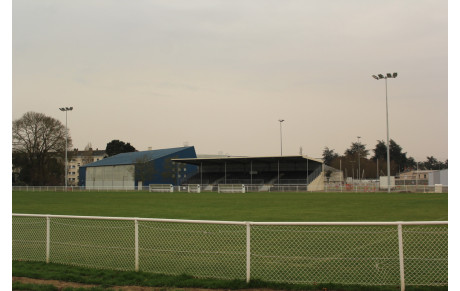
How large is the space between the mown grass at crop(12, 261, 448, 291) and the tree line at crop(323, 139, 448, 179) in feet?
258

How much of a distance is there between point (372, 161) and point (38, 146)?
8321 centimetres

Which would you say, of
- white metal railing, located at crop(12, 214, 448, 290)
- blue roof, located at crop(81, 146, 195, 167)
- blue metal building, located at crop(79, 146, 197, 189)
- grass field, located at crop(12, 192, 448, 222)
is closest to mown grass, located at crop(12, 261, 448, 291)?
white metal railing, located at crop(12, 214, 448, 290)

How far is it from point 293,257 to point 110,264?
3.60 m

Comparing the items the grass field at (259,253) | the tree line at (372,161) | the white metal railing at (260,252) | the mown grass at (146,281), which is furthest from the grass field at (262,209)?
the tree line at (372,161)

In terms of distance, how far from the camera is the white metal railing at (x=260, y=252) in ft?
22.4

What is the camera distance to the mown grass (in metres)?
6.27

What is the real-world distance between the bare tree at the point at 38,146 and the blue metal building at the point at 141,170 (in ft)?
25.0

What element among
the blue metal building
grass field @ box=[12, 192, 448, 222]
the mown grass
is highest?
the blue metal building

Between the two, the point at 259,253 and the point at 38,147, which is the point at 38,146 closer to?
the point at 38,147

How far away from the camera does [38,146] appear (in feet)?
217

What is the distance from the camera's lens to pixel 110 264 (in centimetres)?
794

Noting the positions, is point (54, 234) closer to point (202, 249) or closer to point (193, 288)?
point (202, 249)

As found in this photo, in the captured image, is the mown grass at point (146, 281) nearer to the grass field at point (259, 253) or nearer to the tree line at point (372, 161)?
the grass field at point (259, 253)

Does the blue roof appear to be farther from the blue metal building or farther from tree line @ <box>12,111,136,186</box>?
tree line @ <box>12,111,136,186</box>
